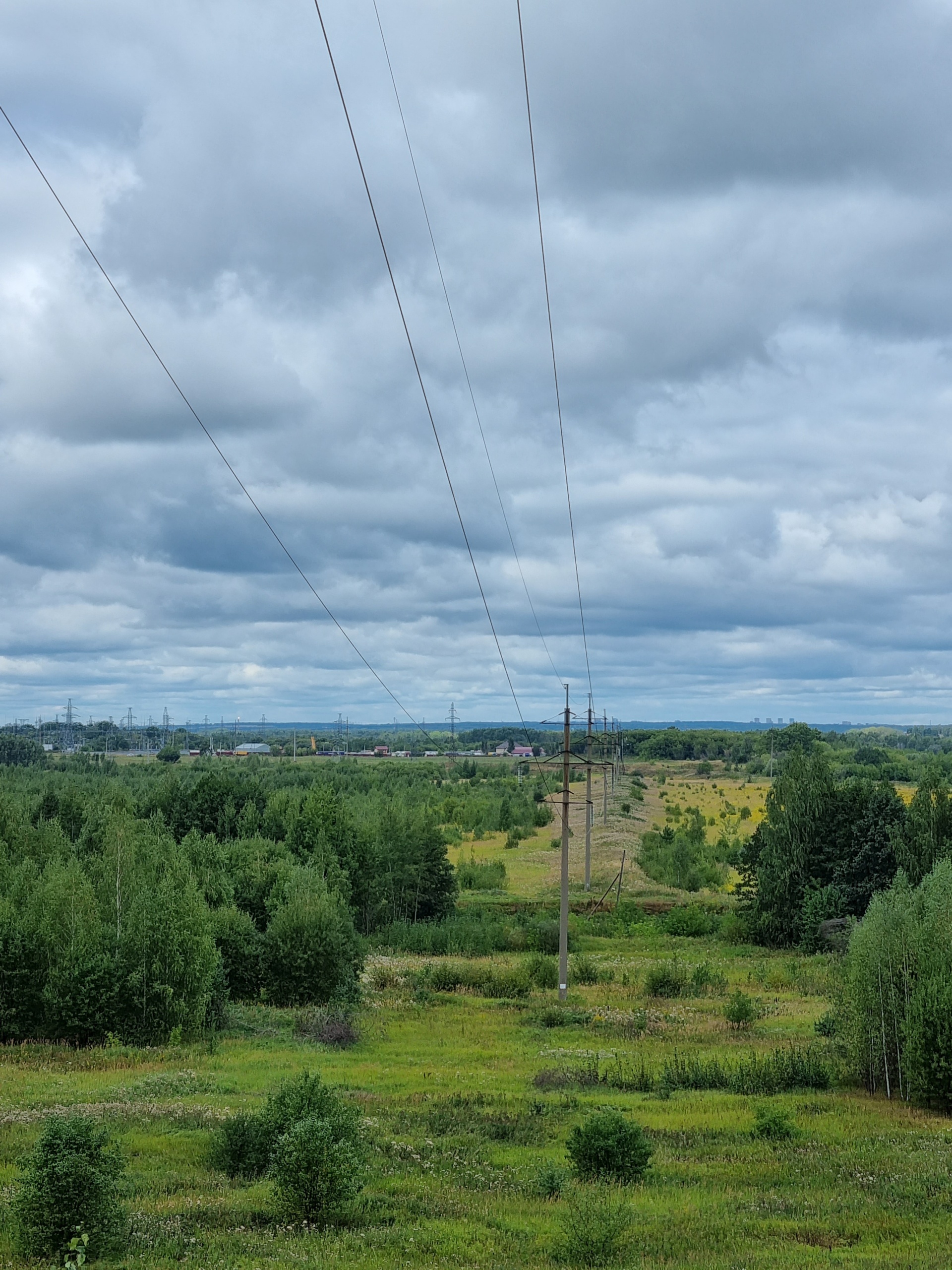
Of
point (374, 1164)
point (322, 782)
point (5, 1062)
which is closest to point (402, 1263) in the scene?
point (374, 1164)

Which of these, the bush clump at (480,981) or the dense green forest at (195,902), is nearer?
the dense green forest at (195,902)

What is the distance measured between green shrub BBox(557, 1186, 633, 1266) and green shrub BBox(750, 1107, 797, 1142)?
833cm

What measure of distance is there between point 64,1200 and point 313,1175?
372 centimetres

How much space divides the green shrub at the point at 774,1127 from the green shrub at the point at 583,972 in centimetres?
2853

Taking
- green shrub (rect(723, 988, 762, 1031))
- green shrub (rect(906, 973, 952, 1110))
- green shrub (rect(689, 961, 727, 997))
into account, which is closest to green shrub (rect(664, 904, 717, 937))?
green shrub (rect(689, 961, 727, 997))

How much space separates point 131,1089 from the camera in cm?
2917

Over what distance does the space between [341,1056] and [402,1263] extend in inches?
873

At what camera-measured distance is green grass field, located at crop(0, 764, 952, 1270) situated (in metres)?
15.8

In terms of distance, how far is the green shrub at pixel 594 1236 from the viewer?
49.6 feet

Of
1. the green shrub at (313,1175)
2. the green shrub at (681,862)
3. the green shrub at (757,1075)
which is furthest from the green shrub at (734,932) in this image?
the green shrub at (313,1175)

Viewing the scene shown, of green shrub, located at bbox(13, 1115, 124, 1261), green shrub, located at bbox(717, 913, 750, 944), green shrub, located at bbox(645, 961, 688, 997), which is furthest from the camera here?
green shrub, located at bbox(717, 913, 750, 944)

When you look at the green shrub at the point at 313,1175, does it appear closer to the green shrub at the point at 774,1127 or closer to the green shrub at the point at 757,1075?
the green shrub at the point at 774,1127

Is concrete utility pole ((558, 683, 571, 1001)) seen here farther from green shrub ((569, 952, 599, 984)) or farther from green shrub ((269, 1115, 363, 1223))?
green shrub ((269, 1115, 363, 1223))

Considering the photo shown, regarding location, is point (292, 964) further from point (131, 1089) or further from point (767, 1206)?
point (767, 1206)
